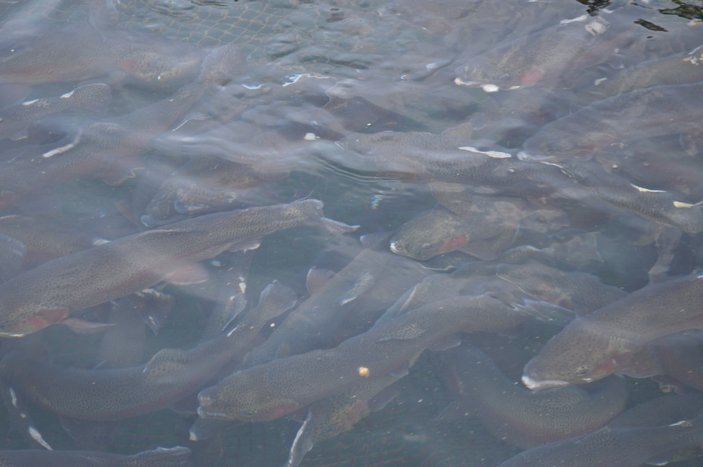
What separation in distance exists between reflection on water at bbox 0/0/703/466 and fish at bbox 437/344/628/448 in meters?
0.01

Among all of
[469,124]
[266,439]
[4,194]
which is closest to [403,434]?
[266,439]

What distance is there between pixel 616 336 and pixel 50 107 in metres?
4.07

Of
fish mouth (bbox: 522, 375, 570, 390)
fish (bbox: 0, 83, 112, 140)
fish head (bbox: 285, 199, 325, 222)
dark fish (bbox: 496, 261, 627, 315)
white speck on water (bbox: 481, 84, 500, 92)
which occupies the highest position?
white speck on water (bbox: 481, 84, 500, 92)

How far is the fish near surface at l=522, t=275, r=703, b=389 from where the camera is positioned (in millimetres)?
3410

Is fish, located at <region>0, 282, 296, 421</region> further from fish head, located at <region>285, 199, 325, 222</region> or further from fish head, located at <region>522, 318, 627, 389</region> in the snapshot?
fish head, located at <region>522, 318, 627, 389</region>

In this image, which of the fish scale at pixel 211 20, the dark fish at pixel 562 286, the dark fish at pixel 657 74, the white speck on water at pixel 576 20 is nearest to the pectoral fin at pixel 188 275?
the dark fish at pixel 562 286

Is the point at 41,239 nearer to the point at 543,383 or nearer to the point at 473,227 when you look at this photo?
the point at 473,227

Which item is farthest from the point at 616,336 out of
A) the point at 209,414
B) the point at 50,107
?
the point at 50,107

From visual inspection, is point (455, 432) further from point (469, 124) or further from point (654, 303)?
point (469, 124)

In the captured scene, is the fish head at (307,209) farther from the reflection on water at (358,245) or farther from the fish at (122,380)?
the fish at (122,380)

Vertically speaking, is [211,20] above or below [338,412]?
above

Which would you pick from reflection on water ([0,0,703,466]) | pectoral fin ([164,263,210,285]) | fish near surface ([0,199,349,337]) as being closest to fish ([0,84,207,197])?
reflection on water ([0,0,703,466])

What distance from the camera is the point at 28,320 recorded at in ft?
12.1

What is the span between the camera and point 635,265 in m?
3.90
